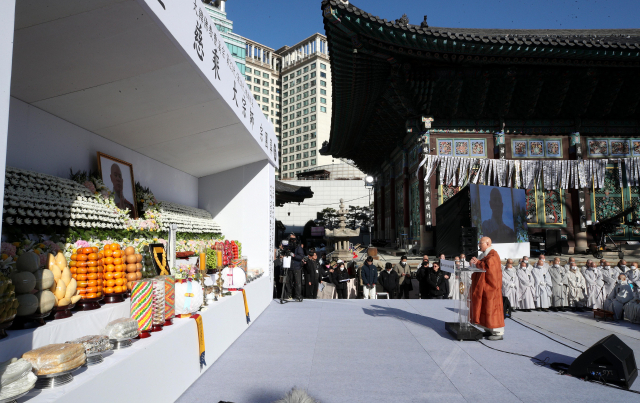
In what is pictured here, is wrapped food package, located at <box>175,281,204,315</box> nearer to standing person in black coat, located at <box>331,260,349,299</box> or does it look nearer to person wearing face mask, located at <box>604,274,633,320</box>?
standing person in black coat, located at <box>331,260,349,299</box>

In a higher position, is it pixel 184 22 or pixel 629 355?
pixel 184 22

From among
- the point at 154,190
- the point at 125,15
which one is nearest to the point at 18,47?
the point at 125,15

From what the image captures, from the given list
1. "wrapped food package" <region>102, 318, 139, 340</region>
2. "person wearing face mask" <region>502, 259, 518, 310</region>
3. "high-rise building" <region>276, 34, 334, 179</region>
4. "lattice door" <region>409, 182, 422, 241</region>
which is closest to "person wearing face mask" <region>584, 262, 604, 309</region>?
"person wearing face mask" <region>502, 259, 518, 310</region>

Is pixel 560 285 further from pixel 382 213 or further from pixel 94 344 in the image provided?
pixel 382 213

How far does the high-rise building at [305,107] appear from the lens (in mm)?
68750

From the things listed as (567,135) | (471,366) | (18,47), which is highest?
(567,135)

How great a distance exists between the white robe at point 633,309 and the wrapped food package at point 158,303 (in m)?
8.89

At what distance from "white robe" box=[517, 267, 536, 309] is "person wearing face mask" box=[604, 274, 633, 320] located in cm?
143

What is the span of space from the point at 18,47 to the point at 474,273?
608 cm

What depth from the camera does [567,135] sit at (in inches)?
609

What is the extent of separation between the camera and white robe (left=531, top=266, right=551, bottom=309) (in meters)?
9.42

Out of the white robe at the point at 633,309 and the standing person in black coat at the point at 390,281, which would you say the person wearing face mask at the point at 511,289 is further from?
the standing person in black coat at the point at 390,281

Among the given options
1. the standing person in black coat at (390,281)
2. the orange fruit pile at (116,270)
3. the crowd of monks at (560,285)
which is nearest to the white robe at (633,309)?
the crowd of monks at (560,285)

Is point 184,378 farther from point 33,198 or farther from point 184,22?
point 184,22
